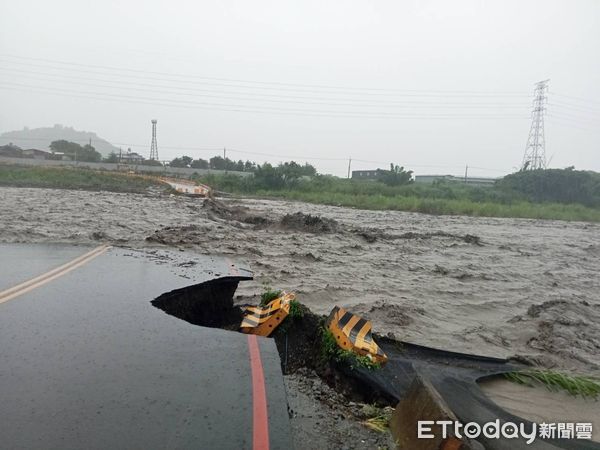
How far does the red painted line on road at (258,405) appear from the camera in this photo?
2.76 metres

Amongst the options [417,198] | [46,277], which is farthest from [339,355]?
[417,198]

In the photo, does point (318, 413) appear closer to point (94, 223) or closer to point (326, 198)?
point (94, 223)

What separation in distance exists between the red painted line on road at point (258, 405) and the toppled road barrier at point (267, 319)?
3.49 ft

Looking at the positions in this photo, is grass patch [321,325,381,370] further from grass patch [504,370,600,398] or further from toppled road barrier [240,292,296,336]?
grass patch [504,370,600,398]

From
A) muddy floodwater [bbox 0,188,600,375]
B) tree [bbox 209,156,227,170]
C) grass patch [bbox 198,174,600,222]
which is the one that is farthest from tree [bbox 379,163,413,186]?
muddy floodwater [bbox 0,188,600,375]

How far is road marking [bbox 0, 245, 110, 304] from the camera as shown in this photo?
566cm

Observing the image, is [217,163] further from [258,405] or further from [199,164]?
[258,405]

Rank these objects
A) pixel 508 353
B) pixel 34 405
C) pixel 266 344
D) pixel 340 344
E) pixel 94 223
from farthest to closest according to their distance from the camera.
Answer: pixel 94 223
pixel 508 353
pixel 340 344
pixel 266 344
pixel 34 405

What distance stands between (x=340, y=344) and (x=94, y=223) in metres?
12.7

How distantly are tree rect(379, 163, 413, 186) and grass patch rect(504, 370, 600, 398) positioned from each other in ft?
158

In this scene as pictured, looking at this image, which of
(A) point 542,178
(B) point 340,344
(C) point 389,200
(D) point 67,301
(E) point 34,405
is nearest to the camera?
(E) point 34,405

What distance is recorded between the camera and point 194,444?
8.81 ft

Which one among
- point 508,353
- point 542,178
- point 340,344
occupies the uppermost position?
point 542,178

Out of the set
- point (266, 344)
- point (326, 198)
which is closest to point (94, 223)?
point (266, 344)
